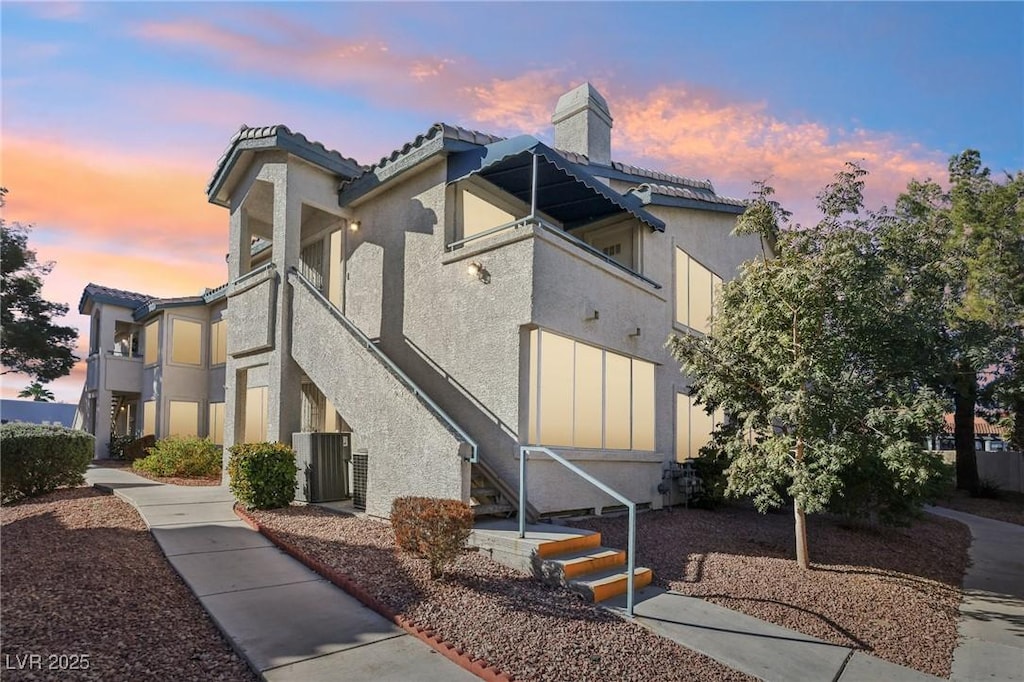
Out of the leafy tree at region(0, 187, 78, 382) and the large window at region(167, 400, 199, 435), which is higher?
the leafy tree at region(0, 187, 78, 382)

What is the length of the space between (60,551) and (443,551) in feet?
13.4

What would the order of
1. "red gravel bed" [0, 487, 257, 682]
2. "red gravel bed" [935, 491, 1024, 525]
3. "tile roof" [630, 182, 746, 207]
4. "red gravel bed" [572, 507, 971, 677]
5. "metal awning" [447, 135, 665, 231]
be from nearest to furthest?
1. "red gravel bed" [0, 487, 257, 682]
2. "red gravel bed" [572, 507, 971, 677]
3. "metal awning" [447, 135, 665, 231]
4. "tile roof" [630, 182, 746, 207]
5. "red gravel bed" [935, 491, 1024, 525]

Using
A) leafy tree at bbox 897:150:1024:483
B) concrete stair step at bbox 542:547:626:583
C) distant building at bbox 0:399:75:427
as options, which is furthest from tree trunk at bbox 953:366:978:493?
distant building at bbox 0:399:75:427

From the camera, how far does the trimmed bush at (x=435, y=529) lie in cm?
653

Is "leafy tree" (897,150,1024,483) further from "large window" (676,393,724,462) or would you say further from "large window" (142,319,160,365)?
"large window" (142,319,160,365)

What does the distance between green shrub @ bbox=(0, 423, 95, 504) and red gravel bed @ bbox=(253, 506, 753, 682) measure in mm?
6394

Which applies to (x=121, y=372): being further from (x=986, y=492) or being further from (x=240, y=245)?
(x=986, y=492)

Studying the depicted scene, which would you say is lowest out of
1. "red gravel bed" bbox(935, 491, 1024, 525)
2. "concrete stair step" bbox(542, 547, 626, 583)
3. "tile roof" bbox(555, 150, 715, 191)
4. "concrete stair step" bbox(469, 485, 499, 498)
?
"red gravel bed" bbox(935, 491, 1024, 525)

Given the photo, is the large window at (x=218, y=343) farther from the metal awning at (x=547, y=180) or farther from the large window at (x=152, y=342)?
the metal awning at (x=547, y=180)

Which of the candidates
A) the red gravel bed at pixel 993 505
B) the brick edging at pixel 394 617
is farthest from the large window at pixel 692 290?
the red gravel bed at pixel 993 505

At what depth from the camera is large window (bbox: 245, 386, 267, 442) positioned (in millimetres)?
15062

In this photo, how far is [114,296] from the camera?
24.8 m

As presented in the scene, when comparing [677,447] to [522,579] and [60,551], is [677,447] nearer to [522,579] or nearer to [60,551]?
[522,579]

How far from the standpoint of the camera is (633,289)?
1212 cm
